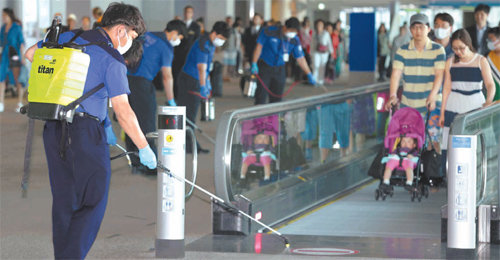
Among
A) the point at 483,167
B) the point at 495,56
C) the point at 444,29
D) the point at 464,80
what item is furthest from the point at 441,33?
the point at 483,167

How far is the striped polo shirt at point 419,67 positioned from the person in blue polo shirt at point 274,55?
3.25 meters

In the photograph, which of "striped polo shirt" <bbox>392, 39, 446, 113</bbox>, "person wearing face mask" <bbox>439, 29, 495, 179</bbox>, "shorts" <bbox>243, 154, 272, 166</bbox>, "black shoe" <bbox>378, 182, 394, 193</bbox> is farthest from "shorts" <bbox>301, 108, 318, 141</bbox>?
"person wearing face mask" <bbox>439, 29, 495, 179</bbox>

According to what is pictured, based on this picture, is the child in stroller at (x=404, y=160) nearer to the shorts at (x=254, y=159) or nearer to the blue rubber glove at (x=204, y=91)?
the shorts at (x=254, y=159)

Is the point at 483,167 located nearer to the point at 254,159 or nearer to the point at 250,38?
the point at 254,159

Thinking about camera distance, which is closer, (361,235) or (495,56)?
(361,235)

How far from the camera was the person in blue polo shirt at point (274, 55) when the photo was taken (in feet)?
43.6

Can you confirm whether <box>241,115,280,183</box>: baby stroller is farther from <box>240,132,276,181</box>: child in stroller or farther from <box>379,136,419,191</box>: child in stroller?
<box>379,136,419,191</box>: child in stroller

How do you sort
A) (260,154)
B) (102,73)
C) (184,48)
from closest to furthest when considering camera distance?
(102,73)
(260,154)
(184,48)

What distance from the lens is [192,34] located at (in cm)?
2022

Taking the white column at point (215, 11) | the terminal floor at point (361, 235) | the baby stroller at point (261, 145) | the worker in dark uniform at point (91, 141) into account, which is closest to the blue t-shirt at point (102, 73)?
the worker in dark uniform at point (91, 141)

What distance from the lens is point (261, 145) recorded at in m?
8.38

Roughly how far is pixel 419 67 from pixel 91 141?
5.37 meters

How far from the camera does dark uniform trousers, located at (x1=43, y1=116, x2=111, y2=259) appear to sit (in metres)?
5.27

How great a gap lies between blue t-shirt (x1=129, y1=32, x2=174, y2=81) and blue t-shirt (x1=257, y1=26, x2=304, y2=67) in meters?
2.80
